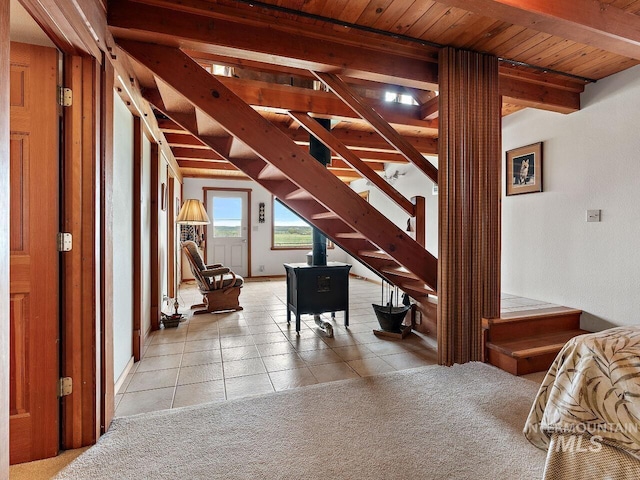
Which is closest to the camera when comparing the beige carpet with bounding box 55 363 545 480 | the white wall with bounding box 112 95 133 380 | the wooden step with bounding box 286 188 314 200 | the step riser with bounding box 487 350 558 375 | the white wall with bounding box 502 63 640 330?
the beige carpet with bounding box 55 363 545 480

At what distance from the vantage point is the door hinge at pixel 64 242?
5.16 ft

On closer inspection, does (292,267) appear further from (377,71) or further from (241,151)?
(377,71)

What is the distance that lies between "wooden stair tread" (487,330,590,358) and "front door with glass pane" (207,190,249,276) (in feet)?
19.2

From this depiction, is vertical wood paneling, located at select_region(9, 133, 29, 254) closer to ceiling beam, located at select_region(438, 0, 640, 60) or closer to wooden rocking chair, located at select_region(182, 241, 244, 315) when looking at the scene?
ceiling beam, located at select_region(438, 0, 640, 60)

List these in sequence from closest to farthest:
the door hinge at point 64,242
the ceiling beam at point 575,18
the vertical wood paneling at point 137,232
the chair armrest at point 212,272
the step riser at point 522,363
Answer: the door hinge at point 64,242
the ceiling beam at point 575,18
the step riser at point 522,363
the vertical wood paneling at point 137,232
the chair armrest at point 212,272

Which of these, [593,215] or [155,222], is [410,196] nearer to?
[593,215]

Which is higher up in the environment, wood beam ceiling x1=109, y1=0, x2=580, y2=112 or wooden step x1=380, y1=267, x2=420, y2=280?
wood beam ceiling x1=109, y1=0, x2=580, y2=112

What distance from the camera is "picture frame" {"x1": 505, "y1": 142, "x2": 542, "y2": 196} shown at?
3494 mm

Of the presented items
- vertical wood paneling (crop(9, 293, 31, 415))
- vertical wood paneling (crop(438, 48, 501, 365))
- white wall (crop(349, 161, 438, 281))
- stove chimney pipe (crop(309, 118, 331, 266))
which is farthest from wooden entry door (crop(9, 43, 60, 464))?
white wall (crop(349, 161, 438, 281))

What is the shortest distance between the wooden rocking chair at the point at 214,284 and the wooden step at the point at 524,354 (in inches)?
121

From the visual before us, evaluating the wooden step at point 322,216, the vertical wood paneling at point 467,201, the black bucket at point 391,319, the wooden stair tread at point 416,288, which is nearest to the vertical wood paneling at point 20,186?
the wooden step at point 322,216

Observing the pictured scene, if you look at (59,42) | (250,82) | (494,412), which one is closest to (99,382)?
(59,42)

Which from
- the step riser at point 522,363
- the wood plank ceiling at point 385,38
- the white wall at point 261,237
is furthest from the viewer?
the white wall at point 261,237

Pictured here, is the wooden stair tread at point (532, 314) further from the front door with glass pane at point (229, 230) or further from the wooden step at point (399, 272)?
the front door with glass pane at point (229, 230)
